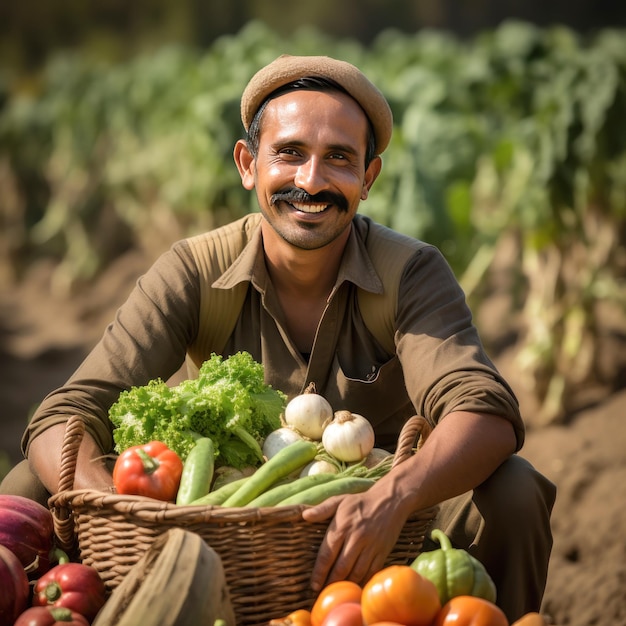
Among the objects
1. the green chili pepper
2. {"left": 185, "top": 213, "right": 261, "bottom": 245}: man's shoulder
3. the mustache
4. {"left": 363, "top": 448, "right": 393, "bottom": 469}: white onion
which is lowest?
the green chili pepper

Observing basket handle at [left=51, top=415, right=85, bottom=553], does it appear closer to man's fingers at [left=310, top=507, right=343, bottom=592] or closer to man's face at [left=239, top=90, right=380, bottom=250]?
man's fingers at [left=310, top=507, right=343, bottom=592]

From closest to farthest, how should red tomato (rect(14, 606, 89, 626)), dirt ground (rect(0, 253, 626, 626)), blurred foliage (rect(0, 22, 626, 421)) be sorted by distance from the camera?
red tomato (rect(14, 606, 89, 626))
dirt ground (rect(0, 253, 626, 626))
blurred foliage (rect(0, 22, 626, 421))

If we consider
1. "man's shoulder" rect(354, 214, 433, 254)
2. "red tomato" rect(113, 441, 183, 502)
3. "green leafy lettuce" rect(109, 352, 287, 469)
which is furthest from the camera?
"man's shoulder" rect(354, 214, 433, 254)

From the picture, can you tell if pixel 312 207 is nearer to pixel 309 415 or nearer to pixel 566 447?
pixel 309 415

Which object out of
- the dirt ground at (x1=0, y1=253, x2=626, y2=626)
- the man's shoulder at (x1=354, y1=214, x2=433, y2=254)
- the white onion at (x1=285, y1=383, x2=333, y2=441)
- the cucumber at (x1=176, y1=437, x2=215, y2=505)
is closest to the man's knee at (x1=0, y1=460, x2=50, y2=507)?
the cucumber at (x1=176, y1=437, x2=215, y2=505)

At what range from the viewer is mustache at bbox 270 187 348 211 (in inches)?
150

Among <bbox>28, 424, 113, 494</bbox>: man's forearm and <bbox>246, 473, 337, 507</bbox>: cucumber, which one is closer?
<bbox>246, 473, 337, 507</bbox>: cucumber

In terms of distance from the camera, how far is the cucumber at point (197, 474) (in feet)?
10.2

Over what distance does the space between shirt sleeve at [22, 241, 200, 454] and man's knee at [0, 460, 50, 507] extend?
0.38 ft

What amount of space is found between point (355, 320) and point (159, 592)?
1538 millimetres

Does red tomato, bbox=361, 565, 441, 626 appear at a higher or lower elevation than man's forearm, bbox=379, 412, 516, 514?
lower

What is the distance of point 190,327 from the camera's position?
400 centimetres

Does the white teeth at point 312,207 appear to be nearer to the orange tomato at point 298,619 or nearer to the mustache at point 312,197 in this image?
the mustache at point 312,197

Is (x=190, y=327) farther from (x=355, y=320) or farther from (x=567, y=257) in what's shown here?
(x=567, y=257)
